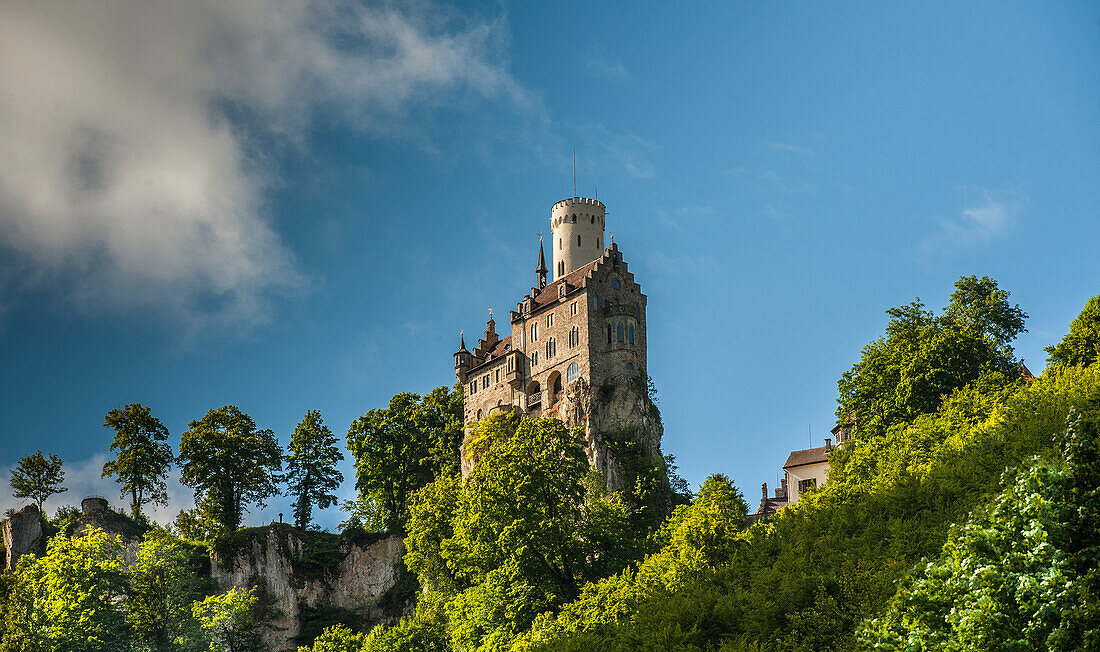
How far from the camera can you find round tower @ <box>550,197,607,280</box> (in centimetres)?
9894

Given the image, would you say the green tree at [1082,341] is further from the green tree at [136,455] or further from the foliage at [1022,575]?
the green tree at [136,455]

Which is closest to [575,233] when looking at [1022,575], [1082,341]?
[1082,341]

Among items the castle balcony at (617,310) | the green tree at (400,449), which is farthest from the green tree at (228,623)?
the castle balcony at (617,310)

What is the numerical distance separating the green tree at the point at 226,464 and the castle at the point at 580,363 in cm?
1417

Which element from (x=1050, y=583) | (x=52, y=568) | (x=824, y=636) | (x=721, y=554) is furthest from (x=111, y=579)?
(x=1050, y=583)

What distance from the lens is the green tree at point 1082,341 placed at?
56875 mm

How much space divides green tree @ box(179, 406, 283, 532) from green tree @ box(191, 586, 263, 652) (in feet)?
45.8

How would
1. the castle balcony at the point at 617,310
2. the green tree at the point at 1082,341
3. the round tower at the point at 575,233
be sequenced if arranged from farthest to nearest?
the round tower at the point at 575,233 < the castle balcony at the point at 617,310 < the green tree at the point at 1082,341

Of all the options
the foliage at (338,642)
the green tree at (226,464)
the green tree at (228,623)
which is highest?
the green tree at (226,464)

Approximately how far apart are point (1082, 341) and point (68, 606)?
173 feet

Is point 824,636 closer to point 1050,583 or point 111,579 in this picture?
point 1050,583

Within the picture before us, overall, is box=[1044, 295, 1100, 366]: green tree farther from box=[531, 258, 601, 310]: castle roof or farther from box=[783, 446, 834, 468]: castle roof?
box=[531, 258, 601, 310]: castle roof

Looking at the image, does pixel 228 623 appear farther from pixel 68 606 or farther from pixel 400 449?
pixel 400 449

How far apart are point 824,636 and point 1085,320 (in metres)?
25.9
